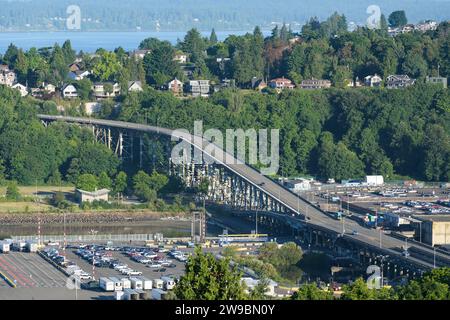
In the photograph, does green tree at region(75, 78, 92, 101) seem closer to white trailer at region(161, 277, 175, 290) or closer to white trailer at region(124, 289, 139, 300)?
white trailer at region(161, 277, 175, 290)

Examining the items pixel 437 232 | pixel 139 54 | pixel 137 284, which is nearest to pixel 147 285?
pixel 137 284

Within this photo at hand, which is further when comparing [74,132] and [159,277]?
[74,132]

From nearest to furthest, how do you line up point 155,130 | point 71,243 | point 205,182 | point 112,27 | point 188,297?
1. point 188,297
2. point 71,243
3. point 205,182
4. point 155,130
5. point 112,27

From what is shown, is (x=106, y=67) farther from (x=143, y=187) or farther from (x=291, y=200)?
(x=291, y=200)

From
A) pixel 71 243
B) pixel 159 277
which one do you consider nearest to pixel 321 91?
pixel 71 243

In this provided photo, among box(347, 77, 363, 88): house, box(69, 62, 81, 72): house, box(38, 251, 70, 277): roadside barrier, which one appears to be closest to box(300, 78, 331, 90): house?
box(347, 77, 363, 88): house

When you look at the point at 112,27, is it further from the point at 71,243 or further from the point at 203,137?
the point at 71,243
